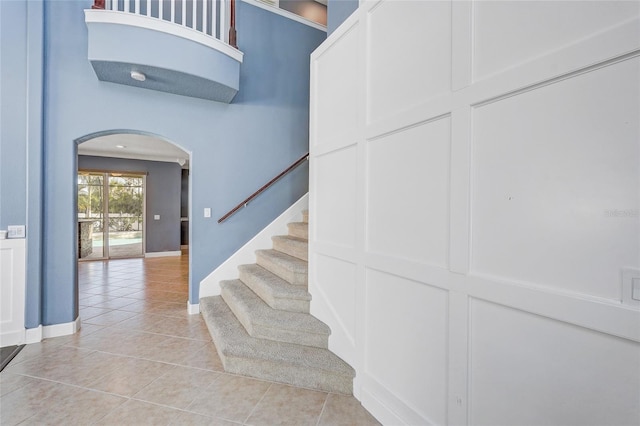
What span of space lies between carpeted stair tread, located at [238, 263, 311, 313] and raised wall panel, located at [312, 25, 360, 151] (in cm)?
140

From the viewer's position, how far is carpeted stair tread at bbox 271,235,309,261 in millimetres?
3252

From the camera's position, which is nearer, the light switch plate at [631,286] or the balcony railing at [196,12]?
the light switch plate at [631,286]

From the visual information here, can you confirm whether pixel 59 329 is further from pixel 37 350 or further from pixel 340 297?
pixel 340 297

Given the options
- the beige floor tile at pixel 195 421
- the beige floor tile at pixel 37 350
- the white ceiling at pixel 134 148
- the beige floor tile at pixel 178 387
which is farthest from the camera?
the white ceiling at pixel 134 148

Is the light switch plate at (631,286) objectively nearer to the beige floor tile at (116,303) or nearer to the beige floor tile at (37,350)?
the beige floor tile at (37,350)

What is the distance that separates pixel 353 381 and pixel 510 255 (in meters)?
1.51

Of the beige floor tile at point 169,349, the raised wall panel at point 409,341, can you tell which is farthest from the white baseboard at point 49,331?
the raised wall panel at point 409,341

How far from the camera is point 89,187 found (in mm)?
7527

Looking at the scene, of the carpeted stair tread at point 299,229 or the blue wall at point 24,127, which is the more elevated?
the blue wall at point 24,127

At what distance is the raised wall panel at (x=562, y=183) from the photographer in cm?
93

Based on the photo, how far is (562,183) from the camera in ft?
3.51

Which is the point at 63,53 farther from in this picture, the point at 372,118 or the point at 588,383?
the point at 588,383

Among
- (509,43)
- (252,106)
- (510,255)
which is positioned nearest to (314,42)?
(252,106)

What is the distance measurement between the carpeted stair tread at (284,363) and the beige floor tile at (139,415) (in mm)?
→ 554
